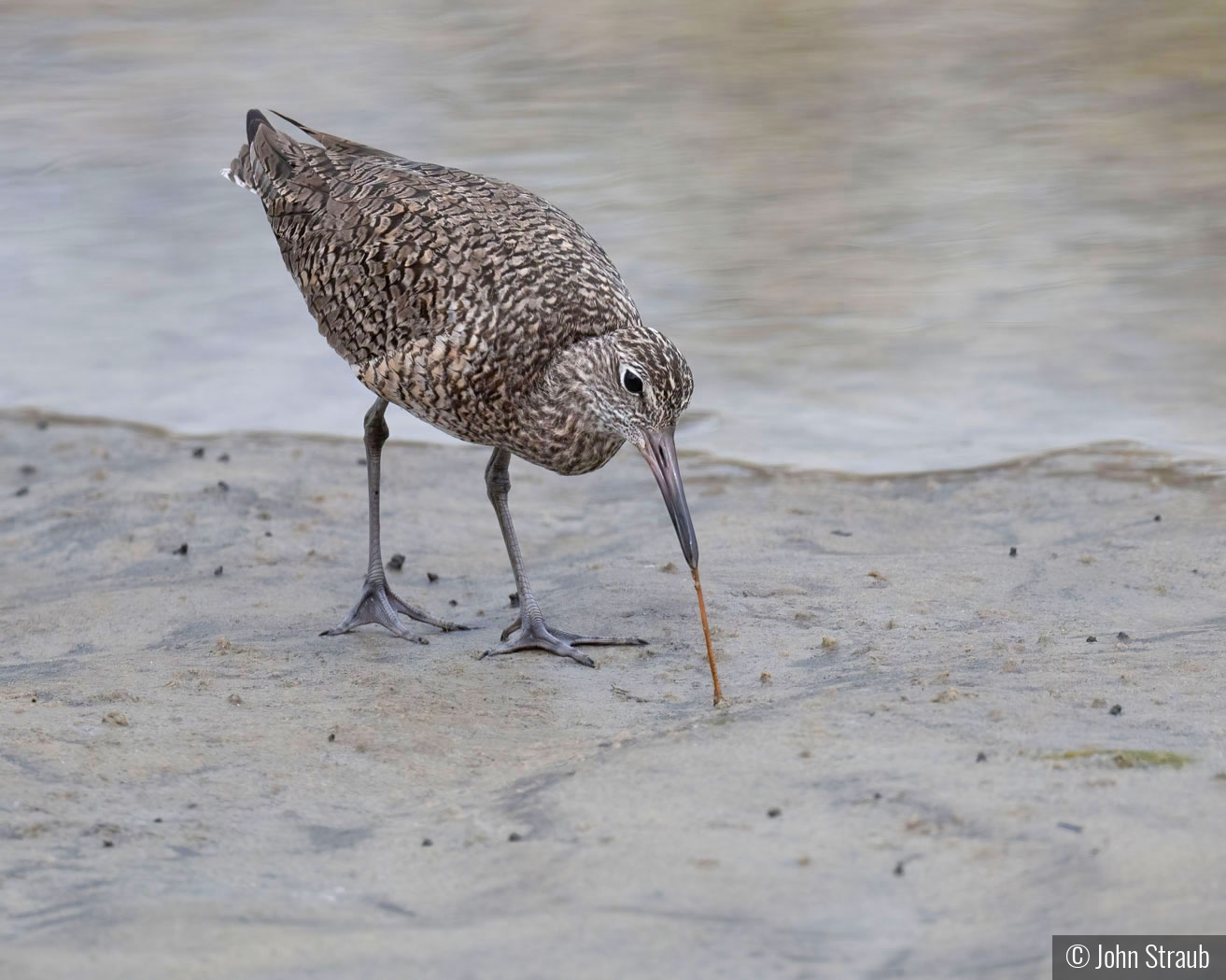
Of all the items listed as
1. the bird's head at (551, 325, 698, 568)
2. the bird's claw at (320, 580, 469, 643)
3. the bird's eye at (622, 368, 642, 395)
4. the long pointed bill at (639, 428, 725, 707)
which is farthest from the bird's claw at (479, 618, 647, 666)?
the bird's eye at (622, 368, 642, 395)

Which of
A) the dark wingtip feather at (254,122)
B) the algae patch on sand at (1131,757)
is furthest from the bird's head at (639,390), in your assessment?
the dark wingtip feather at (254,122)

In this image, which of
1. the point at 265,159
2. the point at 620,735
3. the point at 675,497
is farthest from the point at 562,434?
the point at 265,159

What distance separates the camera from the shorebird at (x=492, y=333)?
5.77m

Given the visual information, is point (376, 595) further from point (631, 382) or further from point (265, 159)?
point (265, 159)

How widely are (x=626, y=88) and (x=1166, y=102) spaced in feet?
17.8

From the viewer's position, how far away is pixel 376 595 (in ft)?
21.4

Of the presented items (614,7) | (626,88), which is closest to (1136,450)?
(626,88)

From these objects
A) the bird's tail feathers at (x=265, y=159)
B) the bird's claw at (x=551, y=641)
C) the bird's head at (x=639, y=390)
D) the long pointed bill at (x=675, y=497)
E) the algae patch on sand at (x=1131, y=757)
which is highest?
the bird's tail feathers at (x=265, y=159)

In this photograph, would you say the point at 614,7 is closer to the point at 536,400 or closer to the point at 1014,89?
the point at 1014,89

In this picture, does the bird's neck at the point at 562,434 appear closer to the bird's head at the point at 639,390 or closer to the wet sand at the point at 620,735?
the bird's head at the point at 639,390

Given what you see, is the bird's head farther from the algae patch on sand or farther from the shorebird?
the algae patch on sand

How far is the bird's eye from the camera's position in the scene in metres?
5.64

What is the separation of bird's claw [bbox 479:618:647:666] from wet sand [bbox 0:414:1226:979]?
0.25 ft

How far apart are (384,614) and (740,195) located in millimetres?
8197
